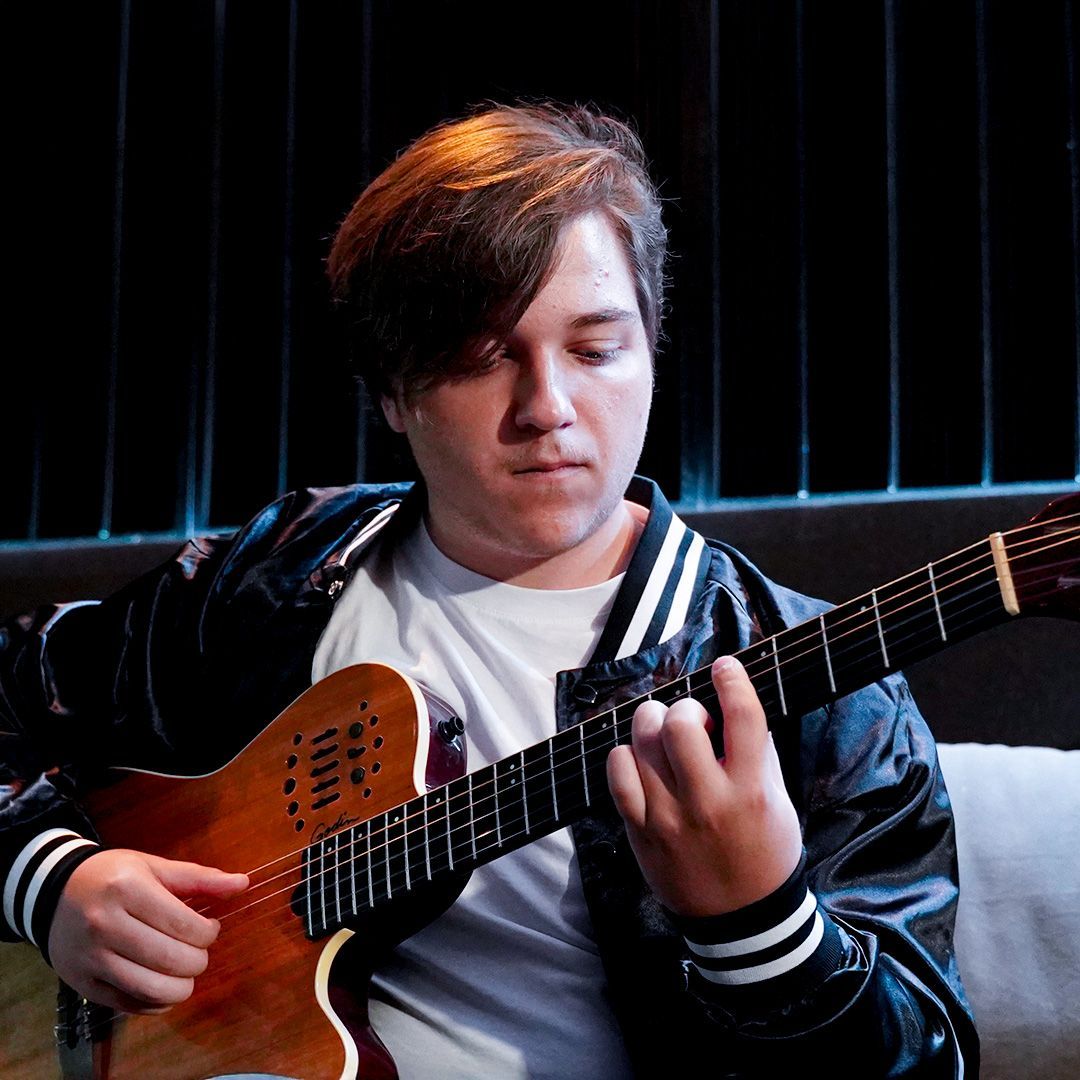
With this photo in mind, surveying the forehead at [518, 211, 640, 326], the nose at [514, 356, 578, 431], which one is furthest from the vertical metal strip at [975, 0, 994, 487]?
the nose at [514, 356, 578, 431]

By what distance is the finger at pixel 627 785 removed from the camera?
85 cm

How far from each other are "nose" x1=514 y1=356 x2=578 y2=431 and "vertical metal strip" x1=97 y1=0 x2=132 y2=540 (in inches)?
49.1

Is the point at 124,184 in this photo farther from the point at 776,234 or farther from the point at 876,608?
the point at 876,608

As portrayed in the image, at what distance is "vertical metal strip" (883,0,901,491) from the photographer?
5.83 feet

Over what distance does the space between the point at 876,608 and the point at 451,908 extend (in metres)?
0.51

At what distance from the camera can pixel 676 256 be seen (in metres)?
Answer: 1.79

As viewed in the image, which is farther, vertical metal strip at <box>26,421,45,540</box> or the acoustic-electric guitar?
vertical metal strip at <box>26,421,45,540</box>

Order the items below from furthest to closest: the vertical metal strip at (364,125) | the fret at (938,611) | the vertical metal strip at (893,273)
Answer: the vertical metal strip at (364,125) → the vertical metal strip at (893,273) → the fret at (938,611)

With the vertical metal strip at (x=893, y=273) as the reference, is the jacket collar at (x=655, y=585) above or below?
below

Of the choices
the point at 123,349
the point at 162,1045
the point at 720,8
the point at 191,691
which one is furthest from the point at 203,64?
the point at 162,1045

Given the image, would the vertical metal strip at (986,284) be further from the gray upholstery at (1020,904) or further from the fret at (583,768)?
the fret at (583,768)

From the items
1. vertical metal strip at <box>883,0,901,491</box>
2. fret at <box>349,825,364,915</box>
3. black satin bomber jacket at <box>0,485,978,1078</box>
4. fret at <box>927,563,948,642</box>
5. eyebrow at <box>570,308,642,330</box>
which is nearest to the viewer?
fret at <box>927,563,948,642</box>

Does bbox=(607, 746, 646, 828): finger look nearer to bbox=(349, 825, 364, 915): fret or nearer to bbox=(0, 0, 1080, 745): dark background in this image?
bbox=(349, 825, 364, 915): fret

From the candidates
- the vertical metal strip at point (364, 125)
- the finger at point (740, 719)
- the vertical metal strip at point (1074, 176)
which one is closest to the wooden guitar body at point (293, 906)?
the finger at point (740, 719)
